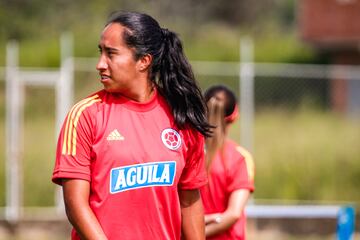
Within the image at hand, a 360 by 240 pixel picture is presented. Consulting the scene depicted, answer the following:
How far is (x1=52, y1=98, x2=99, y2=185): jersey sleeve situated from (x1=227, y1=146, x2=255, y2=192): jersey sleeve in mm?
2120

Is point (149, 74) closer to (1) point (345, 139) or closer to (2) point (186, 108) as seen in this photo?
(2) point (186, 108)

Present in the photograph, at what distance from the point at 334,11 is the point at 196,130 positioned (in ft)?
65.1

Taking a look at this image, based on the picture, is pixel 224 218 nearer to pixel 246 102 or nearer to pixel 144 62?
pixel 144 62

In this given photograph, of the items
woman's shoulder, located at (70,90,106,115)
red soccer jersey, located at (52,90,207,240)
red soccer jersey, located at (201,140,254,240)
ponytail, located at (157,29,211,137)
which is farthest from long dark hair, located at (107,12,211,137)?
red soccer jersey, located at (201,140,254,240)

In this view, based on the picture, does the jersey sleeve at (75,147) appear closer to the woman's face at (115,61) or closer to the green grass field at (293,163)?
the woman's face at (115,61)

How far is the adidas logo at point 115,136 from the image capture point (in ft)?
14.7

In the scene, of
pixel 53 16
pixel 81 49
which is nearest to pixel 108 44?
pixel 81 49

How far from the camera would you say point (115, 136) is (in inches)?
177

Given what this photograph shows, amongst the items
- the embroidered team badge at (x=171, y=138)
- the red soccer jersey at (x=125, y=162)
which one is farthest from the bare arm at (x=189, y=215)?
the embroidered team badge at (x=171, y=138)

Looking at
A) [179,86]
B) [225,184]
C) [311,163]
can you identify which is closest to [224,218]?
[225,184]

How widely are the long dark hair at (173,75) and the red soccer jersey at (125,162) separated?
103 millimetres

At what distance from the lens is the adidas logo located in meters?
4.47

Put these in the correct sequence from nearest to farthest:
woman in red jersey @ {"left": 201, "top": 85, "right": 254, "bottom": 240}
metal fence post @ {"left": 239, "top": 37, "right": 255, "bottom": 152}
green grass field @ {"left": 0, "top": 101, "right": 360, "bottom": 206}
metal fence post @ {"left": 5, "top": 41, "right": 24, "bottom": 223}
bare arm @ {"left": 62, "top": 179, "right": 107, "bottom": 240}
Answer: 1. bare arm @ {"left": 62, "top": 179, "right": 107, "bottom": 240}
2. woman in red jersey @ {"left": 201, "top": 85, "right": 254, "bottom": 240}
3. metal fence post @ {"left": 5, "top": 41, "right": 24, "bottom": 223}
4. green grass field @ {"left": 0, "top": 101, "right": 360, "bottom": 206}
5. metal fence post @ {"left": 239, "top": 37, "right": 255, "bottom": 152}

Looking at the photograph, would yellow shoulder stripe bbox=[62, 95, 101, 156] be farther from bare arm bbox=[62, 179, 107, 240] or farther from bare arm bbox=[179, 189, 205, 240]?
bare arm bbox=[179, 189, 205, 240]
